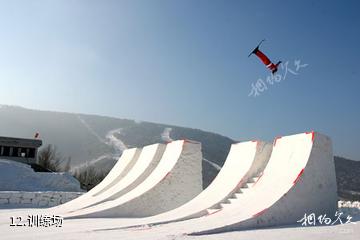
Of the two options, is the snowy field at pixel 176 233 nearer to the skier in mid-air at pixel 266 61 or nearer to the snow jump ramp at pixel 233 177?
the snow jump ramp at pixel 233 177

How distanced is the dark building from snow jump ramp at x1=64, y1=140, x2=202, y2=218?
22716 millimetres

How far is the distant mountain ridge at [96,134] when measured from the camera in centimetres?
6394

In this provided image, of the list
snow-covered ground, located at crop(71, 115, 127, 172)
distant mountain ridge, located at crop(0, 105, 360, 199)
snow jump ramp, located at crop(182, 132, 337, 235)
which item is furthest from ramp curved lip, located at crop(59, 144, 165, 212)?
snow-covered ground, located at crop(71, 115, 127, 172)

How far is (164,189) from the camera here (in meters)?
10.8

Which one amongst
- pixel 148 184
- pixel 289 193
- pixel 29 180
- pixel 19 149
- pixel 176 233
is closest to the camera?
pixel 176 233

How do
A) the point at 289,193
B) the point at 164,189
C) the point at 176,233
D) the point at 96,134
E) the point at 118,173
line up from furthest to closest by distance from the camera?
the point at 96,134 → the point at 118,173 → the point at 164,189 → the point at 289,193 → the point at 176,233

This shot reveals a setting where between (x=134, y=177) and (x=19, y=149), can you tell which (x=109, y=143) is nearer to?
(x=19, y=149)

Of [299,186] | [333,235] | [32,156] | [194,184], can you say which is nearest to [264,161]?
[299,186]

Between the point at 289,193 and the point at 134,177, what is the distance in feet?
21.8

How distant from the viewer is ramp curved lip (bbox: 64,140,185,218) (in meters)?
9.79

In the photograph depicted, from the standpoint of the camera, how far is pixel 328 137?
25.9 feet

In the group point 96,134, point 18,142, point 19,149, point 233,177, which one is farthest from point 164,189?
point 96,134

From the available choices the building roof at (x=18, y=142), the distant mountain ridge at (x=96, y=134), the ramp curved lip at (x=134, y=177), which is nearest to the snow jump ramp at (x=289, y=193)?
the ramp curved lip at (x=134, y=177)

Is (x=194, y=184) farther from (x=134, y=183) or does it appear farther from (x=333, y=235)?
(x=333, y=235)
